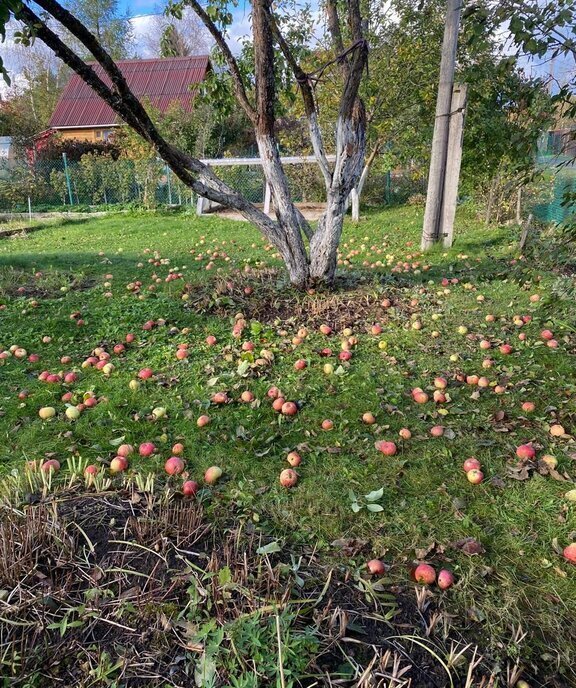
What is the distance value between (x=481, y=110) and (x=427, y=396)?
7390mm

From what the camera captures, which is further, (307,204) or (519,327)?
(307,204)

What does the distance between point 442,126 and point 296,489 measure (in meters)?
6.46

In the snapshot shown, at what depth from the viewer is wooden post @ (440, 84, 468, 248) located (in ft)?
22.5

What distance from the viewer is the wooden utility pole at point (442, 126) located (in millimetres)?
6582

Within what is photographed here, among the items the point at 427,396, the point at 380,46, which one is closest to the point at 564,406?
the point at 427,396

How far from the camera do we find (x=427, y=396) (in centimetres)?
312

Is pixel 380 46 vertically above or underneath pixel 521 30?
above

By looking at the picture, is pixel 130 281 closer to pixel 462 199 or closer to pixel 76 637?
pixel 76 637

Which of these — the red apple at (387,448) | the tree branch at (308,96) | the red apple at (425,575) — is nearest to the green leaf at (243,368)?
the red apple at (387,448)

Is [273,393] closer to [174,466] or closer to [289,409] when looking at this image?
[289,409]

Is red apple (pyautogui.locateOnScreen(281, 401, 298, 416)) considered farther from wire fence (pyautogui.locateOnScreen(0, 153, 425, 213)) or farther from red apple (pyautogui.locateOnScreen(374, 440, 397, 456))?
wire fence (pyautogui.locateOnScreen(0, 153, 425, 213))

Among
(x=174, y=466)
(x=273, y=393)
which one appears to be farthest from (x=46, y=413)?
(x=273, y=393)

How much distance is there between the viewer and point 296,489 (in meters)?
2.37

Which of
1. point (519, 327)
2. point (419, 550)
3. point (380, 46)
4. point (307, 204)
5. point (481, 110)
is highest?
point (380, 46)
